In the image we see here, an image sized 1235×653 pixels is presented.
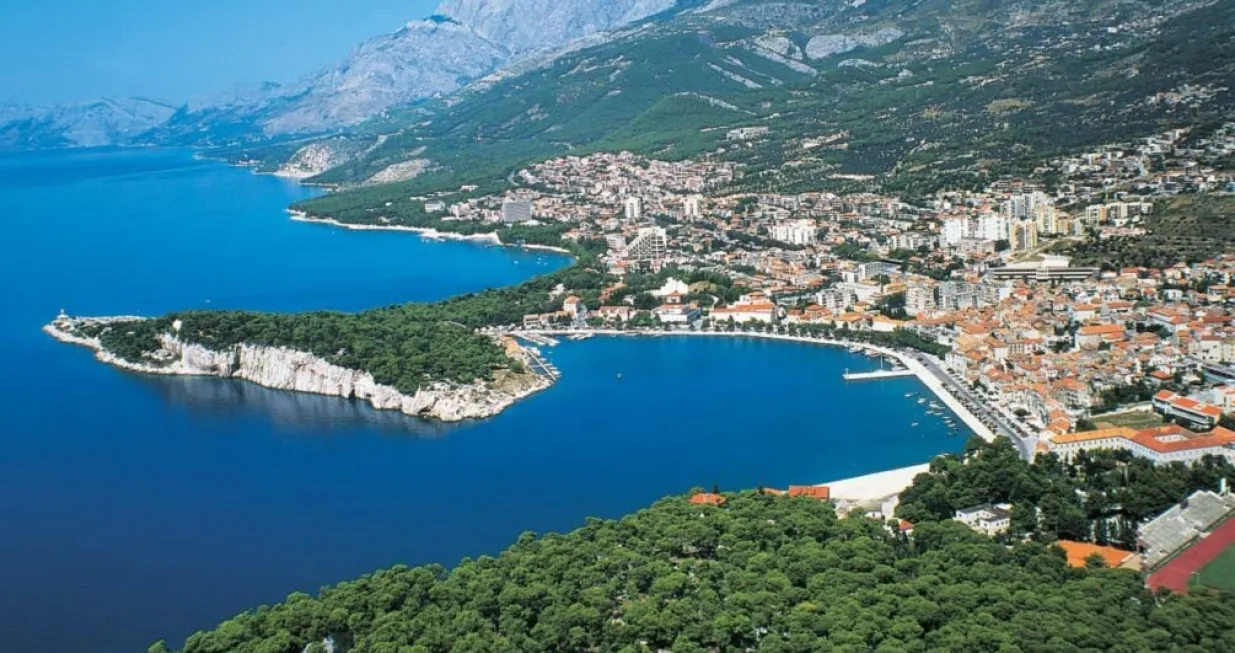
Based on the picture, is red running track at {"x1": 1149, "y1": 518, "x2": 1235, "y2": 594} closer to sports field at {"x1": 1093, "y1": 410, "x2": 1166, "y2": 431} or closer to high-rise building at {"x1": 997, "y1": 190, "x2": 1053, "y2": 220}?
sports field at {"x1": 1093, "y1": 410, "x2": 1166, "y2": 431}

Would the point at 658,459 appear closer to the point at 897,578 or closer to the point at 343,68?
the point at 897,578

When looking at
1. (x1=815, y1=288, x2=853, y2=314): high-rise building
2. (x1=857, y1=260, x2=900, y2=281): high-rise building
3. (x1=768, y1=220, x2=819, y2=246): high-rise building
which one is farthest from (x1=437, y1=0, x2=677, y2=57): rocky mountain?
(x1=815, y1=288, x2=853, y2=314): high-rise building

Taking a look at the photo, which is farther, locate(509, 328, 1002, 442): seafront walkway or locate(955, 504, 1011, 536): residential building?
locate(509, 328, 1002, 442): seafront walkway

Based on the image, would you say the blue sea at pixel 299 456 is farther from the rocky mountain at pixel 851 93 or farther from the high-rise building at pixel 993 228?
the rocky mountain at pixel 851 93

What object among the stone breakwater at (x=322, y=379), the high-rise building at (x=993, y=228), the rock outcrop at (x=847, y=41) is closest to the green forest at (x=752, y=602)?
the stone breakwater at (x=322, y=379)

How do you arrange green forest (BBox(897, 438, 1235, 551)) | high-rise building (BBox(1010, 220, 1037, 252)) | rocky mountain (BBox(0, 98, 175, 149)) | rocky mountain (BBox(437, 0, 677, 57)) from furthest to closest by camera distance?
rocky mountain (BBox(0, 98, 175, 149)), rocky mountain (BBox(437, 0, 677, 57)), high-rise building (BBox(1010, 220, 1037, 252)), green forest (BBox(897, 438, 1235, 551))

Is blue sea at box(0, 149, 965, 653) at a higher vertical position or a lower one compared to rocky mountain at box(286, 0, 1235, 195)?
lower

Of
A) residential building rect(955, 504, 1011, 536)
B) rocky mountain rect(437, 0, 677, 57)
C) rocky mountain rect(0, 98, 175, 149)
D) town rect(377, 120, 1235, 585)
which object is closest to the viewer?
residential building rect(955, 504, 1011, 536)

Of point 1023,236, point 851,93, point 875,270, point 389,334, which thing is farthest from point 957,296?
point 851,93
